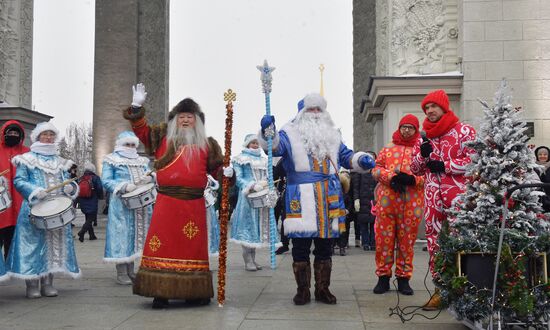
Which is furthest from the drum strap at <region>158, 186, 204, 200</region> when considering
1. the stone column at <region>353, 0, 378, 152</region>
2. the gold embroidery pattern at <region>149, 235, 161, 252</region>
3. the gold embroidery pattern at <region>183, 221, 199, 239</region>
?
the stone column at <region>353, 0, 378, 152</region>

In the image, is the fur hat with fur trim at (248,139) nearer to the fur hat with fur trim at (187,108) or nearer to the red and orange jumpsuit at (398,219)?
the red and orange jumpsuit at (398,219)

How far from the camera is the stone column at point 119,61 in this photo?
27.0 meters

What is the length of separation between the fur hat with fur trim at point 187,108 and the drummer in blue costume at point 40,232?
1725mm

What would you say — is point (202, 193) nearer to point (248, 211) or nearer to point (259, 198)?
point (259, 198)

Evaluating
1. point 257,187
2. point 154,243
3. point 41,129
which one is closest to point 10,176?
point 41,129

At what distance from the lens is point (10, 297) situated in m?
6.97

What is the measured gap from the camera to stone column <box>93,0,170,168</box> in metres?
27.0

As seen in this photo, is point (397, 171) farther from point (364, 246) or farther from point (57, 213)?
point (364, 246)

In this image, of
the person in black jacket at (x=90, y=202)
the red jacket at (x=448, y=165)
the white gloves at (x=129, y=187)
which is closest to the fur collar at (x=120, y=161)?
the white gloves at (x=129, y=187)

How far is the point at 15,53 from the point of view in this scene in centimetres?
1639

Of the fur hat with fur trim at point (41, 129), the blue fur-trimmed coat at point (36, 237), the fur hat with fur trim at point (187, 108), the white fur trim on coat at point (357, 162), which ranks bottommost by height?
the blue fur-trimmed coat at point (36, 237)

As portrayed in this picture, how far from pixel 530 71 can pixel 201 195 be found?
319 inches

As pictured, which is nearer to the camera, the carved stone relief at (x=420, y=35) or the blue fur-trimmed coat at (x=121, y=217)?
the blue fur-trimmed coat at (x=121, y=217)

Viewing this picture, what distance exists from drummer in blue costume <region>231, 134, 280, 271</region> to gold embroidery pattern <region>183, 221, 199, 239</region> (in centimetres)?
326
